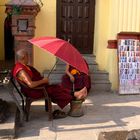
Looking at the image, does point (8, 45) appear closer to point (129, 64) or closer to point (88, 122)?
point (129, 64)

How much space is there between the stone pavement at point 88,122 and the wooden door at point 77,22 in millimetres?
1997

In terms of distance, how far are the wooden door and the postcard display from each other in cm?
106

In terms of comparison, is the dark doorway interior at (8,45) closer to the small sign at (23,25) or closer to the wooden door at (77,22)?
the wooden door at (77,22)

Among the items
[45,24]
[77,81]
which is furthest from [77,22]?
[77,81]

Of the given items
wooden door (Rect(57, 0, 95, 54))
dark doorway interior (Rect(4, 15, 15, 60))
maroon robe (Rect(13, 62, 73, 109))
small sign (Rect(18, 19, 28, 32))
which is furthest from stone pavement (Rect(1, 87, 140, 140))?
dark doorway interior (Rect(4, 15, 15, 60))

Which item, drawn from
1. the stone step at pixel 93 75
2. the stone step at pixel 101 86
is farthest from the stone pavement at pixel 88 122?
the stone step at pixel 93 75

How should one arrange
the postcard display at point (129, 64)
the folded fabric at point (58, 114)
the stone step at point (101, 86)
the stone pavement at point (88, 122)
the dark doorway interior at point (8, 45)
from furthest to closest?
the dark doorway interior at point (8, 45) → the stone step at point (101, 86) → the postcard display at point (129, 64) → the folded fabric at point (58, 114) → the stone pavement at point (88, 122)

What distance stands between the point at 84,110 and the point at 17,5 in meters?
2.72

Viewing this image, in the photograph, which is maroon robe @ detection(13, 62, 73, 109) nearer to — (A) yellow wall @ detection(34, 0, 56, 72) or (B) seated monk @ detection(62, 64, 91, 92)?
(B) seated monk @ detection(62, 64, 91, 92)

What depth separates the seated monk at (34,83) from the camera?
654 centimetres

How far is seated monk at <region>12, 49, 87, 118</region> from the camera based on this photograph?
257 inches

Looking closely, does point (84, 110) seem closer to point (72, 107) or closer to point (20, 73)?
point (72, 107)

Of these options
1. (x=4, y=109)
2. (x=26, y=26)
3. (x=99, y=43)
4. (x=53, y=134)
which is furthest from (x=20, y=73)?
(x=99, y=43)

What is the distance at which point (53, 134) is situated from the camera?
241 inches
